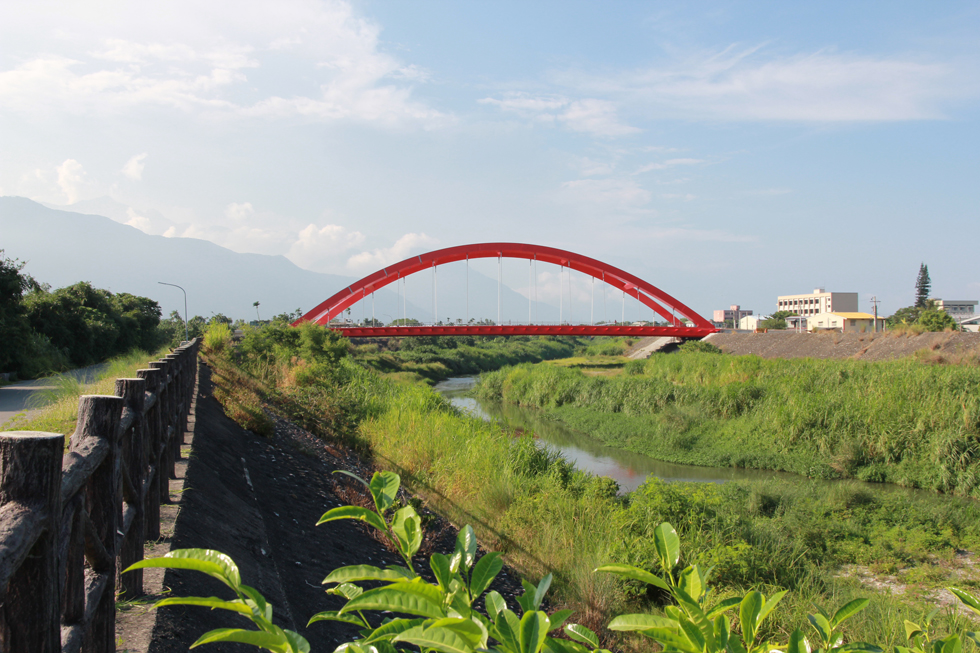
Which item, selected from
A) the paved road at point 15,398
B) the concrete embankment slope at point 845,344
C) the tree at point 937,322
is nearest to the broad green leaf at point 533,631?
the paved road at point 15,398

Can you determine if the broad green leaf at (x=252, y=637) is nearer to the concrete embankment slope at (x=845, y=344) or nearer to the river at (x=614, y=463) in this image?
the river at (x=614, y=463)

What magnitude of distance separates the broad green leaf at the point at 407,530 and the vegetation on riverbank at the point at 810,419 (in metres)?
14.8

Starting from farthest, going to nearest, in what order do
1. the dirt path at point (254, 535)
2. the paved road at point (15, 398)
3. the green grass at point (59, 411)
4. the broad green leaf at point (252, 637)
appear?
the paved road at point (15, 398), the green grass at point (59, 411), the dirt path at point (254, 535), the broad green leaf at point (252, 637)

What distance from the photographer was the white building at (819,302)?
85438 mm

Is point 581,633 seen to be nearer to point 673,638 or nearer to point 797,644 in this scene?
point 673,638

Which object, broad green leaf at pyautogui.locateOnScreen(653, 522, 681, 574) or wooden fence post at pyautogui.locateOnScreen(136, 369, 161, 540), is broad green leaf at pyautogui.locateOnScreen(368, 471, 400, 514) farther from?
wooden fence post at pyautogui.locateOnScreen(136, 369, 161, 540)

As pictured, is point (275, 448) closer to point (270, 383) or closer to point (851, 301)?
point (270, 383)

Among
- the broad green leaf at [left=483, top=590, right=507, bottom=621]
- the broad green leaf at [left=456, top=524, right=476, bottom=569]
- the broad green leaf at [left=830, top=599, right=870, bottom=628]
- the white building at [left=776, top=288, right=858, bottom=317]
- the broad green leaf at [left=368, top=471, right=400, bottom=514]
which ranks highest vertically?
the white building at [left=776, top=288, right=858, bottom=317]

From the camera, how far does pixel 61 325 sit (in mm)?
19047

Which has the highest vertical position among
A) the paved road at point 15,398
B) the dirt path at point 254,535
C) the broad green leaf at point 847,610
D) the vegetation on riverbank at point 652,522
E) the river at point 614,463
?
the broad green leaf at point 847,610

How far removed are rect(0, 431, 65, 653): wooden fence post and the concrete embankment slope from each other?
2315 cm

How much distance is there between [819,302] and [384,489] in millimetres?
106616

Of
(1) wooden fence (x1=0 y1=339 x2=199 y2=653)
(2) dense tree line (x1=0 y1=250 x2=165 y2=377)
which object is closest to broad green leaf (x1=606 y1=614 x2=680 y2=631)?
(1) wooden fence (x1=0 y1=339 x2=199 y2=653)

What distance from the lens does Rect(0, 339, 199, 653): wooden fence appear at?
1.29 meters
